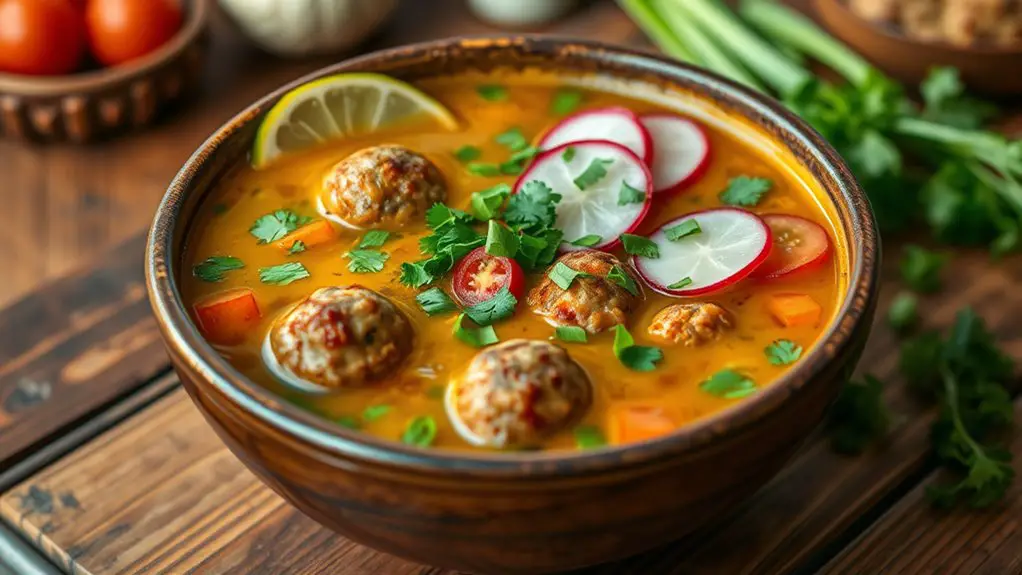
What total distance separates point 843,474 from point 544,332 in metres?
0.77

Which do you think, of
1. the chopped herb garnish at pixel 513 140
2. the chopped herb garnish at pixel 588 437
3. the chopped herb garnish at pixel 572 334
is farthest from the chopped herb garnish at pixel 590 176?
the chopped herb garnish at pixel 588 437

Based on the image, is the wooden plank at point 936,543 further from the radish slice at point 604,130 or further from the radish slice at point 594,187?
the radish slice at point 604,130

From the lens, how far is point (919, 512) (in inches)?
100

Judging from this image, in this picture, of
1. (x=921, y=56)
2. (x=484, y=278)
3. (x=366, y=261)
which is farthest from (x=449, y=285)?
(x=921, y=56)

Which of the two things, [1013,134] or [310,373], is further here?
[1013,134]

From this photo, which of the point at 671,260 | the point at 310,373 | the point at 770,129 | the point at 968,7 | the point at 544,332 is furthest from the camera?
the point at 968,7

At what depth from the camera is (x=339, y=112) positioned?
285cm

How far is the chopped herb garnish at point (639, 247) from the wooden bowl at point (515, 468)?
393 mm

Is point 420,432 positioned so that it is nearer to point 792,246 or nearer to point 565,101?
point 792,246

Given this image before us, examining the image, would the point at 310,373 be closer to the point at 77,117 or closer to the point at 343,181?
the point at 343,181

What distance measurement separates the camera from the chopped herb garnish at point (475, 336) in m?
2.31

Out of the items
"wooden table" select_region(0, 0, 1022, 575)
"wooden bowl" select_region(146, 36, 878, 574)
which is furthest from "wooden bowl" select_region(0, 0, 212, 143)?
"wooden bowl" select_region(146, 36, 878, 574)

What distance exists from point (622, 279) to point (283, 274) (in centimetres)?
69

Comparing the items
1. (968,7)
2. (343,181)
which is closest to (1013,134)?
(968,7)
